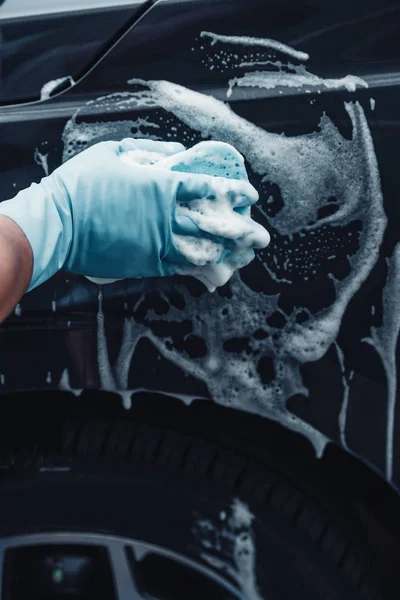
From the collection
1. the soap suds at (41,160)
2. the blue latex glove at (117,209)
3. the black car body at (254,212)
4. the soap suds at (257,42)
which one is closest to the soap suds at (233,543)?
the black car body at (254,212)

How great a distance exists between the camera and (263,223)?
1174 mm

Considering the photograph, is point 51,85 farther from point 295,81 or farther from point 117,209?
point 295,81

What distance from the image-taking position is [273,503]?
1306mm

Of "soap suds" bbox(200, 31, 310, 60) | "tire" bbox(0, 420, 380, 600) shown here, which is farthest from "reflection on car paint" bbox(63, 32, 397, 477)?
"tire" bbox(0, 420, 380, 600)

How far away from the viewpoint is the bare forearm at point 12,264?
3.20 feet

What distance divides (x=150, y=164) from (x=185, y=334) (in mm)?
298

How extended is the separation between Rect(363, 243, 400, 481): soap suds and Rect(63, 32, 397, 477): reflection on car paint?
2cm

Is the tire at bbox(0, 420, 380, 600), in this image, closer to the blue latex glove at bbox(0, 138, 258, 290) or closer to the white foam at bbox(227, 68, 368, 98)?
the blue latex glove at bbox(0, 138, 258, 290)

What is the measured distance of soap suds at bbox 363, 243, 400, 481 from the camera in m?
1.17

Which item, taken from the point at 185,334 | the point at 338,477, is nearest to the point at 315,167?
the point at 185,334

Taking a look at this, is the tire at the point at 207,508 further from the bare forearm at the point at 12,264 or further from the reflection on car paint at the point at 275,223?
the bare forearm at the point at 12,264

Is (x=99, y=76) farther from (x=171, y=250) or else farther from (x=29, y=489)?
(x=29, y=489)

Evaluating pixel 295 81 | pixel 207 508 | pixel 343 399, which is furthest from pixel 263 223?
pixel 207 508

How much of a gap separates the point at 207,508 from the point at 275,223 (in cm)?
55
